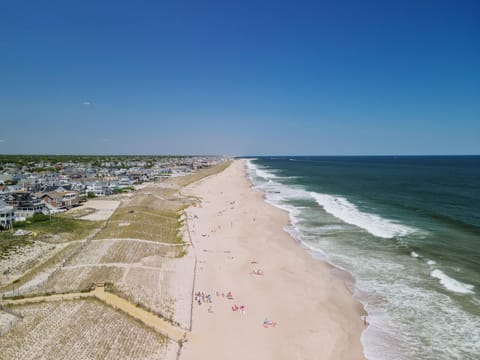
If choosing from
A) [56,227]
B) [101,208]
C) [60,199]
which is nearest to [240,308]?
[56,227]

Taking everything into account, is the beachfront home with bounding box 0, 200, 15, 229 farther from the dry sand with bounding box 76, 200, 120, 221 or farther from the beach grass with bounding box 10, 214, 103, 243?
the dry sand with bounding box 76, 200, 120, 221

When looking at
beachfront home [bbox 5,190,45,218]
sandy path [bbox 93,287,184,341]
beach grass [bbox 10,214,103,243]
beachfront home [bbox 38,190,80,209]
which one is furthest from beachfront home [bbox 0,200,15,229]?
sandy path [bbox 93,287,184,341]

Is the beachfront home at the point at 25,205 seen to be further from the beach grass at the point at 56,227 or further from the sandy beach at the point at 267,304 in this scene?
the sandy beach at the point at 267,304

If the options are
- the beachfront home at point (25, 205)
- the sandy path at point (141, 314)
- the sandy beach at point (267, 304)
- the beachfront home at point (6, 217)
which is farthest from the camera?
the beachfront home at point (25, 205)

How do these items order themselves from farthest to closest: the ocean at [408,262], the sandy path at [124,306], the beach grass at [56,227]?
the beach grass at [56,227], the ocean at [408,262], the sandy path at [124,306]

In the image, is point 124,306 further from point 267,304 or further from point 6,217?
point 6,217

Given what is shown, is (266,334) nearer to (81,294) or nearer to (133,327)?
(133,327)

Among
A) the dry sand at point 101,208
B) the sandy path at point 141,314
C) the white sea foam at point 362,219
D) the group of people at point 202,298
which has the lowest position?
the group of people at point 202,298

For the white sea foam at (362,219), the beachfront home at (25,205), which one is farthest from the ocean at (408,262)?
the beachfront home at (25,205)
